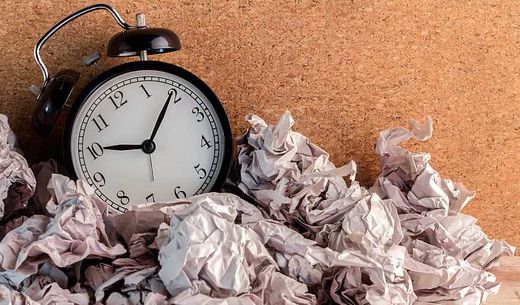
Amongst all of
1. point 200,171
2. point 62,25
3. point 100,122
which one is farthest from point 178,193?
point 62,25

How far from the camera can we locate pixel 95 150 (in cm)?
92

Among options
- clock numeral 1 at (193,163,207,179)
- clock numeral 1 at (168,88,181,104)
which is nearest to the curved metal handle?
clock numeral 1 at (168,88,181,104)

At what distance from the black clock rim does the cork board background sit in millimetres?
117

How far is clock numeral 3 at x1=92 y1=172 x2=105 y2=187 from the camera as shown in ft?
3.01

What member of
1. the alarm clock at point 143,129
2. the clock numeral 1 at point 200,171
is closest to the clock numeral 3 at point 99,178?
the alarm clock at point 143,129

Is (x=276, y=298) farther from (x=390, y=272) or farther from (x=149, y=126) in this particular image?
(x=149, y=126)

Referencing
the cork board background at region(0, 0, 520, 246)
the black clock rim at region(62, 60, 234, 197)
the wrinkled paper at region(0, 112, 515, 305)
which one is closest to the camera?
the wrinkled paper at region(0, 112, 515, 305)

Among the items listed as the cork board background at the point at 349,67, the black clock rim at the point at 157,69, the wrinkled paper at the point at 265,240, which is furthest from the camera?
the cork board background at the point at 349,67

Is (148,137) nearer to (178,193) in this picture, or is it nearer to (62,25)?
(178,193)

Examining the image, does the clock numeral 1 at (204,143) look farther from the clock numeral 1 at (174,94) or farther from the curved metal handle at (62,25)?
the curved metal handle at (62,25)

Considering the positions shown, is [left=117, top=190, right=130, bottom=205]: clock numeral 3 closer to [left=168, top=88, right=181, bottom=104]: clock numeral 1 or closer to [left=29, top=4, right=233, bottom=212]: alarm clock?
[left=29, top=4, right=233, bottom=212]: alarm clock

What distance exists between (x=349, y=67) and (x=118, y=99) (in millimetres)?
385

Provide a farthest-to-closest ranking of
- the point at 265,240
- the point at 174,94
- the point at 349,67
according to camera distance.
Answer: the point at 349,67 < the point at 174,94 < the point at 265,240

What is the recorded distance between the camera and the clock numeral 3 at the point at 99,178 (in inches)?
36.1
